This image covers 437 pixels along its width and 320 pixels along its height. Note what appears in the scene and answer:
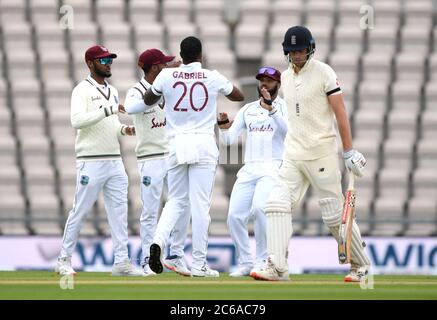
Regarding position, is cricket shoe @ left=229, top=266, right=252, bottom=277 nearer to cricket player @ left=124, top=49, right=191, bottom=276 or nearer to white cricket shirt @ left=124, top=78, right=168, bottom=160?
cricket player @ left=124, top=49, right=191, bottom=276

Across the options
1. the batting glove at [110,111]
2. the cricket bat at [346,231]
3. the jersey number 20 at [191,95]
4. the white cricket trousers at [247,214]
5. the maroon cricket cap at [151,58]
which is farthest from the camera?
the white cricket trousers at [247,214]

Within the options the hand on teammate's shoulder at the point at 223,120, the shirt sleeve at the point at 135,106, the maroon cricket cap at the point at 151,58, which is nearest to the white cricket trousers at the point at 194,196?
the shirt sleeve at the point at 135,106

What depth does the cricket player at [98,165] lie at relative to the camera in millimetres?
11656

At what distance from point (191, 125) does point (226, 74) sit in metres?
9.15

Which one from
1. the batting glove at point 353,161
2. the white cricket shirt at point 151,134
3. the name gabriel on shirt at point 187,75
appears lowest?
the batting glove at point 353,161

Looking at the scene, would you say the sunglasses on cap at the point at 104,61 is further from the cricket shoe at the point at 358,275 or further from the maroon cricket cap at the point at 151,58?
the cricket shoe at the point at 358,275

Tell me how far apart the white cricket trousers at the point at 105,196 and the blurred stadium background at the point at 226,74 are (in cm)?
587

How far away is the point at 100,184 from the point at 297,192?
2.39m

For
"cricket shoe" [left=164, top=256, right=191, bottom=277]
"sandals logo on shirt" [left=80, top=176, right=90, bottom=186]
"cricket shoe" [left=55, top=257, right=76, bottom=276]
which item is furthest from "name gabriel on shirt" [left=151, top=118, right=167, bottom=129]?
"cricket shoe" [left=55, top=257, right=76, bottom=276]

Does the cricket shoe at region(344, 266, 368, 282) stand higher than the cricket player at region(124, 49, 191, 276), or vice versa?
the cricket player at region(124, 49, 191, 276)

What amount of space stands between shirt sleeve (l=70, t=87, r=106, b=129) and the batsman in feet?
6.88

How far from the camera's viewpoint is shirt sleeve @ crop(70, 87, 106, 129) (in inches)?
451

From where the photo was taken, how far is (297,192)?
10.1 m
